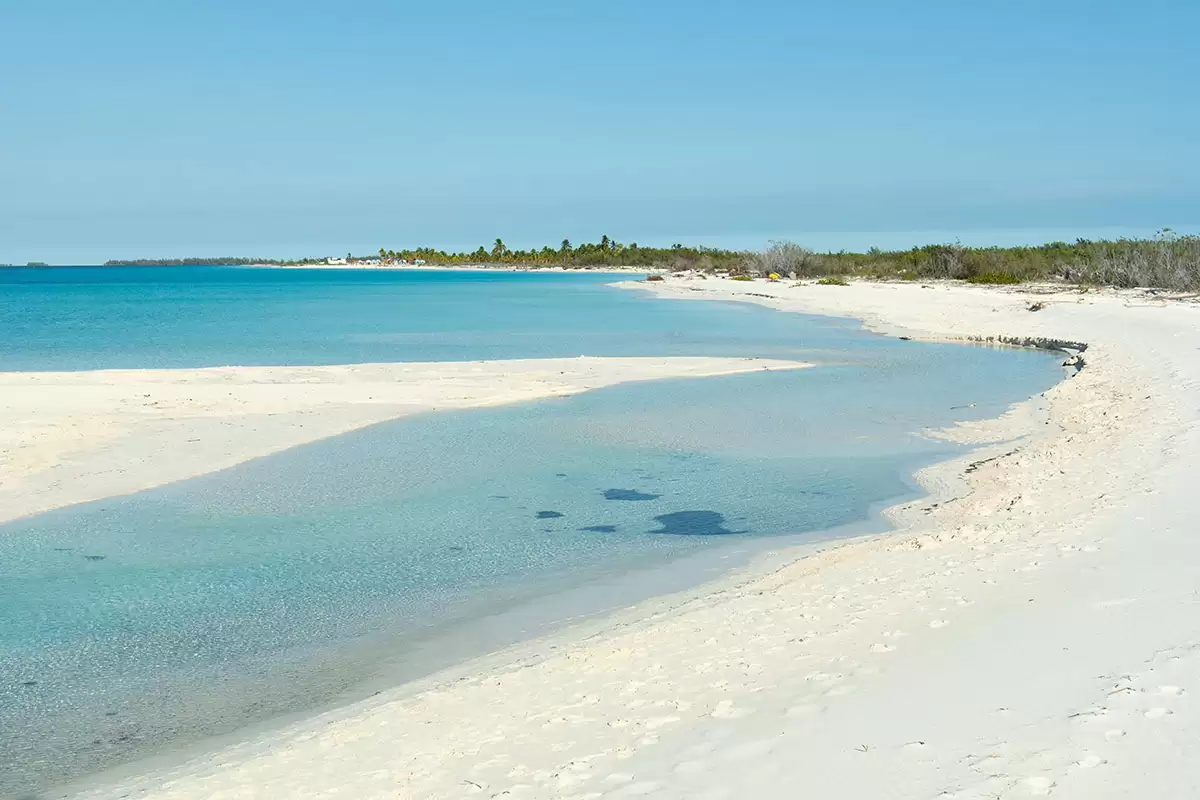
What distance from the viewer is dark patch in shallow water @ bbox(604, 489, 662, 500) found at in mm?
13000

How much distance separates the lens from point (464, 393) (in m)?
21.8

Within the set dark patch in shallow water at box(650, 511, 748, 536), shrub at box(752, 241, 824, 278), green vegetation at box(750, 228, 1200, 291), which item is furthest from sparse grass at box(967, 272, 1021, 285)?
dark patch in shallow water at box(650, 511, 748, 536)

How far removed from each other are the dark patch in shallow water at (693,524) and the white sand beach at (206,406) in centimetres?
662

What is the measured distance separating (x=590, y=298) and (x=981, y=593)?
63588 mm

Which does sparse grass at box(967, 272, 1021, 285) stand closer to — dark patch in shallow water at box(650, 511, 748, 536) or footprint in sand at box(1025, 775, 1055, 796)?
dark patch in shallow water at box(650, 511, 748, 536)

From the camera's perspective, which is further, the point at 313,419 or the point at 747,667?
the point at 313,419

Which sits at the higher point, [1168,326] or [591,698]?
→ [1168,326]

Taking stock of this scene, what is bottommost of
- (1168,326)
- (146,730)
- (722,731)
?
(146,730)

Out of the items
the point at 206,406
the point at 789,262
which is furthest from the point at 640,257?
the point at 206,406

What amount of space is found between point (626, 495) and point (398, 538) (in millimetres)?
3199

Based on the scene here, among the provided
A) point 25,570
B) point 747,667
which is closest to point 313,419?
point 25,570

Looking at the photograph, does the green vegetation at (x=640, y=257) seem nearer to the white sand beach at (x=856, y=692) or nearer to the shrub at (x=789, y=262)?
the shrub at (x=789, y=262)

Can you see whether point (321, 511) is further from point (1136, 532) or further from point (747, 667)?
point (1136, 532)

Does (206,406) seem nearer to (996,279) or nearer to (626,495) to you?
(626,495)
